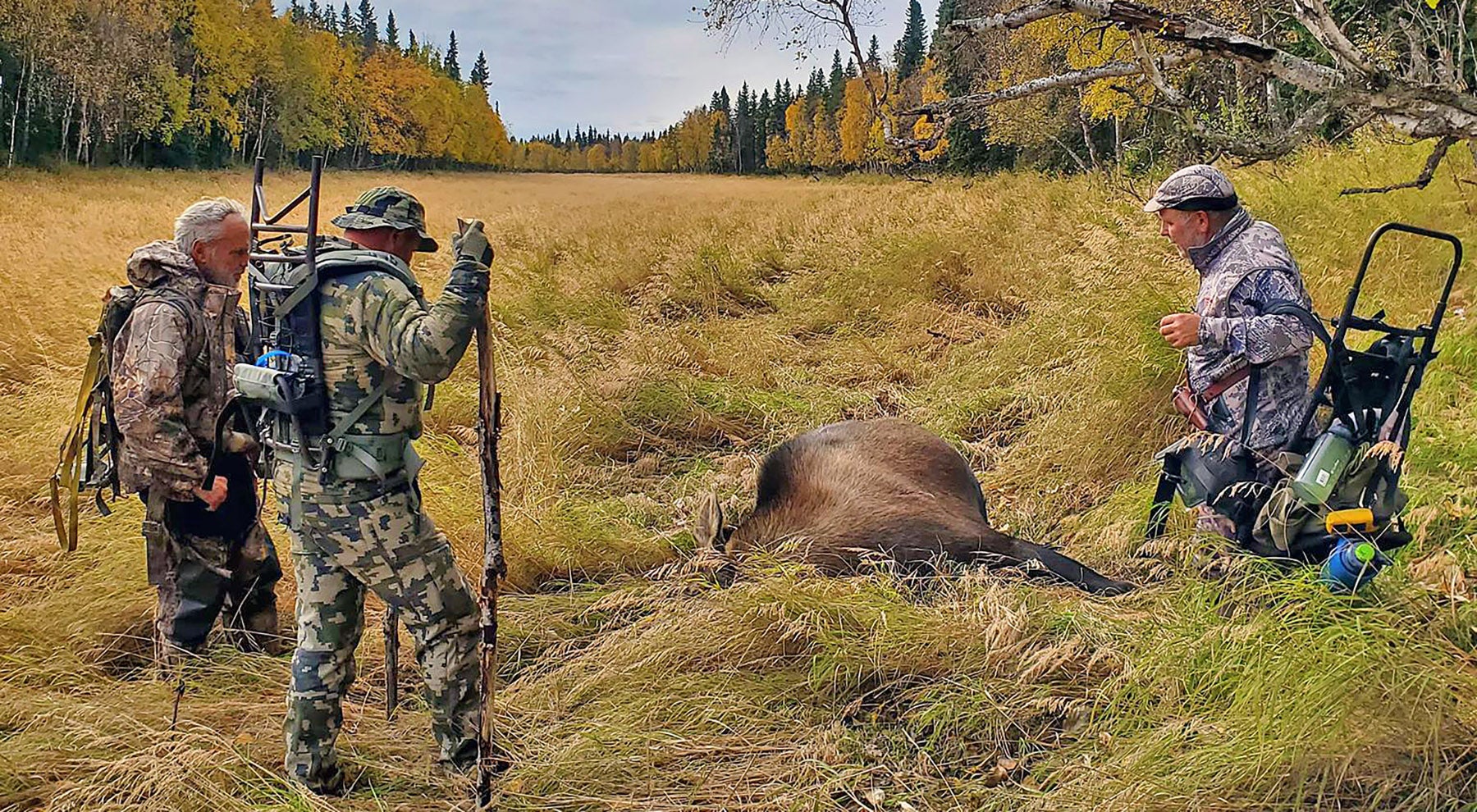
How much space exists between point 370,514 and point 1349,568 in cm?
287

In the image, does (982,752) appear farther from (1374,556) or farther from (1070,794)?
(1374,556)

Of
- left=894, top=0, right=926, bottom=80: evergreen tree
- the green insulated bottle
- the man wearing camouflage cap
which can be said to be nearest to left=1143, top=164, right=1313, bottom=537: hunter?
the green insulated bottle

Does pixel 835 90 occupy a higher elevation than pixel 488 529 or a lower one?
higher

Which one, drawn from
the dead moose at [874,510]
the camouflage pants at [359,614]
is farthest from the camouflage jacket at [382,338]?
the dead moose at [874,510]

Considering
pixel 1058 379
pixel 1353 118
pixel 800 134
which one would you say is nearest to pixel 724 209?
pixel 1058 379

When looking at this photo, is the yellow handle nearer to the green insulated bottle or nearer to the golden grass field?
the green insulated bottle

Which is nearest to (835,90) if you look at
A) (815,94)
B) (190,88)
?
(815,94)

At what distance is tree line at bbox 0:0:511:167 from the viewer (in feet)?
112

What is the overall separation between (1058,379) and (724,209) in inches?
599

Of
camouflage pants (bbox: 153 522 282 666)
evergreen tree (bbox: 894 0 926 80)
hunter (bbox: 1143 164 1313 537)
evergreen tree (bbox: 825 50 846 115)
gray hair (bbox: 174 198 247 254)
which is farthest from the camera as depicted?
evergreen tree (bbox: 825 50 846 115)

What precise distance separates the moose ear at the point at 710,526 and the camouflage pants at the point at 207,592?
1857 mm

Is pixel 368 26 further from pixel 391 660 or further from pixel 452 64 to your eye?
pixel 391 660

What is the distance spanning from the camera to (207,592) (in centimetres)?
364

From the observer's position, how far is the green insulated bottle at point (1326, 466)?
2779mm
